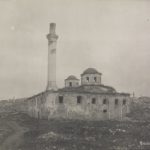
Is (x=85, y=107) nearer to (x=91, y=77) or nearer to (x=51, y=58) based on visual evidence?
(x=91, y=77)

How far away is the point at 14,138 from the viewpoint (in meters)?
37.4

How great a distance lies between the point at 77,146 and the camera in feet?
109

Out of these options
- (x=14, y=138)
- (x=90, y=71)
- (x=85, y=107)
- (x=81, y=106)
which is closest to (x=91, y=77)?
(x=90, y=71)

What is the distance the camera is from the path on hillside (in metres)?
33.9

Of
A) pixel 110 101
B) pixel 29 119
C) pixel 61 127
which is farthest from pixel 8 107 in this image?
pixel 61 127

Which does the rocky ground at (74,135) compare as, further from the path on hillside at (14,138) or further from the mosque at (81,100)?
the mosque at (81,100)

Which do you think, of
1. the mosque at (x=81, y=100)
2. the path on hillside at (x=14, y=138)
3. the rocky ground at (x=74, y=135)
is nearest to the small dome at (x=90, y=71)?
the mosque at (x=81, y=100)

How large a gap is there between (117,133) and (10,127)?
11.4 m

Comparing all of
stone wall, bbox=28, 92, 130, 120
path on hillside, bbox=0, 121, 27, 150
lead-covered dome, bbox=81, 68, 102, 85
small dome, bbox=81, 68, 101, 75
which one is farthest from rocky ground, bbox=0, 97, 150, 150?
small dome, bbox=81, 68, 101, 75

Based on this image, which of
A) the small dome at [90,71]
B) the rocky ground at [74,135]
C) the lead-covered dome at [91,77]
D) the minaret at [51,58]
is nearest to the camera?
the rocky ground at [74,135]

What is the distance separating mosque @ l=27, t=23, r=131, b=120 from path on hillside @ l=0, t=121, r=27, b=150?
12.2ft

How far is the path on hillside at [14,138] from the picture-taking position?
3390 centimetres

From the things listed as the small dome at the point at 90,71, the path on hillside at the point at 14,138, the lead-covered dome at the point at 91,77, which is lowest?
the path on hillside at the point at 14,138

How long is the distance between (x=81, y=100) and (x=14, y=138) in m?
11.2
